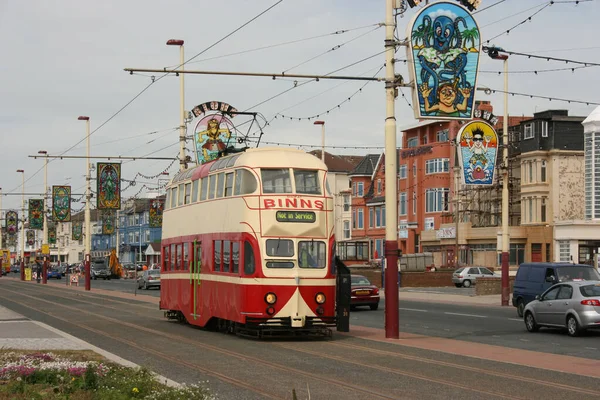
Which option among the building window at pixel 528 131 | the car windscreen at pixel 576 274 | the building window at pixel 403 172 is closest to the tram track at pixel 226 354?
the car windscreen at pixel 576 274

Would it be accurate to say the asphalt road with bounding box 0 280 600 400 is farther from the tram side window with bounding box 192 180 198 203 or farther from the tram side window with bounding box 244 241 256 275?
the tram side window with bounding box 192 180 198 203

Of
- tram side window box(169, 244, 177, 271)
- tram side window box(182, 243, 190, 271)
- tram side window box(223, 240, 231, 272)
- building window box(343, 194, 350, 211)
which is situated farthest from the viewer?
building window box(343, 194, 350, 211)

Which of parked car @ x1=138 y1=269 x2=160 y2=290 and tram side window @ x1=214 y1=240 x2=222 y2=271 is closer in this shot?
tram side window @ x1=214 y1=240 x2=222 y2=271

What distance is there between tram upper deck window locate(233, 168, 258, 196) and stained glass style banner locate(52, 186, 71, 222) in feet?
151

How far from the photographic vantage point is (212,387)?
572 inches

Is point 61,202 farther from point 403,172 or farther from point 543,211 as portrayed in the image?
point 403,172

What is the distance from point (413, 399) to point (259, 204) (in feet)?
35.9

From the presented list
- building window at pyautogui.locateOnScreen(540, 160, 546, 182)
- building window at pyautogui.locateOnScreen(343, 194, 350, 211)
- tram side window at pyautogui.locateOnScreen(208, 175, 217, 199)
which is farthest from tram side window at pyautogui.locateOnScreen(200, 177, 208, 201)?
building window at pyautogui.locateOnScreen(343, 194, 350, 211)

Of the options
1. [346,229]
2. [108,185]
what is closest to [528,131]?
[346,229]

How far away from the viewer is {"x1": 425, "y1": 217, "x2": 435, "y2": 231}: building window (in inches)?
3538

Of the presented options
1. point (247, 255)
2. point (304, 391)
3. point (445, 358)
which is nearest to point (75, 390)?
point (304, 391)

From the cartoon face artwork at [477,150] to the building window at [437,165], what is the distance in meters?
47.4

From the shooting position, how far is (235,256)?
80.5ft

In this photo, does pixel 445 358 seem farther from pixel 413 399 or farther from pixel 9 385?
pixel 9 385
